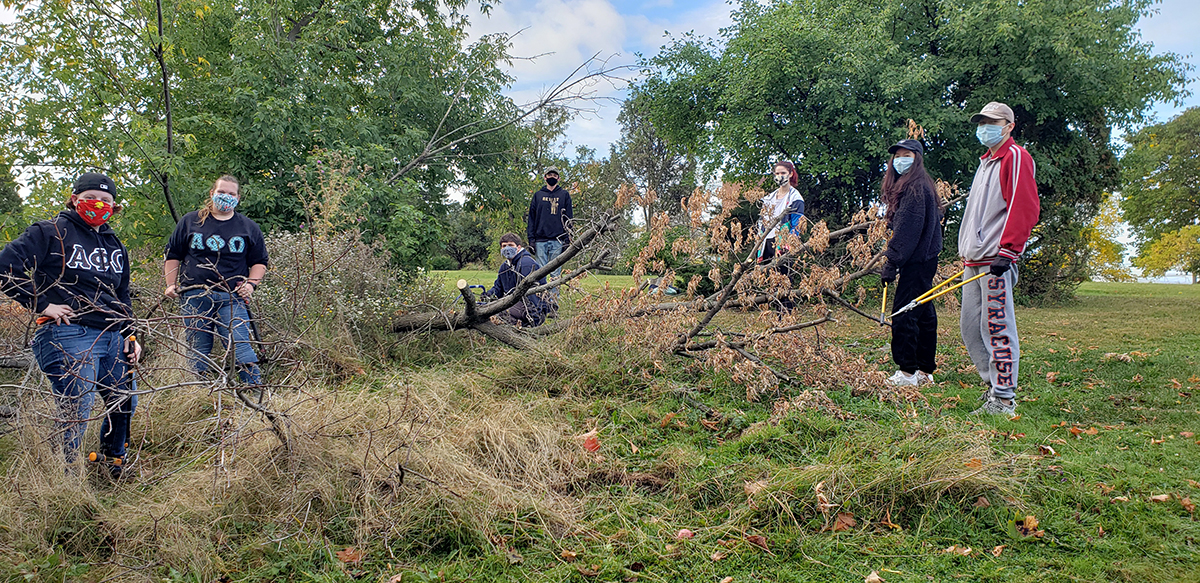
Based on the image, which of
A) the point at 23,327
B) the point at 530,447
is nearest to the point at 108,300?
the point at 23,327

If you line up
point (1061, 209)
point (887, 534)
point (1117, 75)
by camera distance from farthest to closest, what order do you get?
point (1061, 209), point (1117, 75), point (887, 534)

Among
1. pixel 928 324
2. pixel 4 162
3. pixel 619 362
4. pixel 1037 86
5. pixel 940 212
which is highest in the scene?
pixel 1037 86

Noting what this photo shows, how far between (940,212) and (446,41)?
9.40 metres

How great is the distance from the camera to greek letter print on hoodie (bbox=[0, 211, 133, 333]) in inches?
137

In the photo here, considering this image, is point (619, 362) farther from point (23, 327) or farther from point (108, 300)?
point (23, 327)

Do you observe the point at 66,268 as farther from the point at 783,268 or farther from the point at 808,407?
the point at 783,268

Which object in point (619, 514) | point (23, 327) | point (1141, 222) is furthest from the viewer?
point (1141, 222)

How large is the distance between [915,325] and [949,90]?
954 cm

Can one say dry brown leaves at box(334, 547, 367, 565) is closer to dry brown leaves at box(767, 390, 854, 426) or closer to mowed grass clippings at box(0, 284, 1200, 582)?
mowed grass clippings at box(0, 284, 1200, 582)

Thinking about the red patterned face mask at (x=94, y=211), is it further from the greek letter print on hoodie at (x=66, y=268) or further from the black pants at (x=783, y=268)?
the black pants at (x=783, y=268)

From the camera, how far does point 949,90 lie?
12.8 m

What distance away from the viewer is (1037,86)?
12.1 m

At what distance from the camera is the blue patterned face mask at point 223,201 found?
15.7ft

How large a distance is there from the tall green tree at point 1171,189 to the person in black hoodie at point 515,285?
26.2 m
